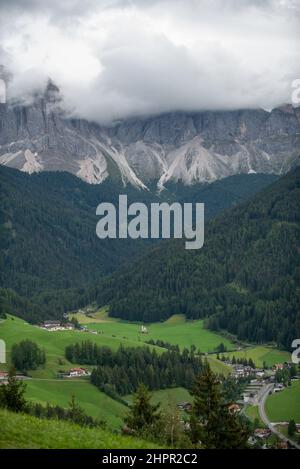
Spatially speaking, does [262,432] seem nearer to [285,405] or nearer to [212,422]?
[285,405]

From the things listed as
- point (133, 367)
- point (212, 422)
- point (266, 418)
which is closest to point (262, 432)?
point (266, 418)

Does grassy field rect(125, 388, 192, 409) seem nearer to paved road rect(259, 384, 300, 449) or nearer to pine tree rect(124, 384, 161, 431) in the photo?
paved road rect(259, 384, 300, 449)

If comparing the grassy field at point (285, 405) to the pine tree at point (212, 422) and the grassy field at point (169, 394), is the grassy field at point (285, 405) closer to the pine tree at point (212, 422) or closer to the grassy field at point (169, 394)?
the grassy field at point (169, 394)

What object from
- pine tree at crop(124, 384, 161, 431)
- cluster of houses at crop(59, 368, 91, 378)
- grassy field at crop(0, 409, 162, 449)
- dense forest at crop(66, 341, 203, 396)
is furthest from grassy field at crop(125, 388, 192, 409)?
grassy field at crop(0, 409, 162, 449)

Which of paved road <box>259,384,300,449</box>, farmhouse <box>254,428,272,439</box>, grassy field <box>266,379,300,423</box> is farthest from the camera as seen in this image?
grassy field <box>266,379,300,423</box>

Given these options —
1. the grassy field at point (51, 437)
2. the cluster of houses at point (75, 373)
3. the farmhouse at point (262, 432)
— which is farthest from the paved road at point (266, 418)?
the grassy field at point (51, 437)
